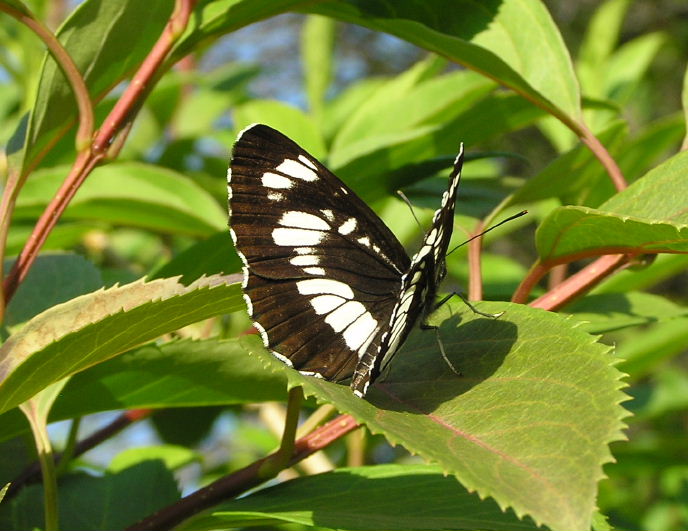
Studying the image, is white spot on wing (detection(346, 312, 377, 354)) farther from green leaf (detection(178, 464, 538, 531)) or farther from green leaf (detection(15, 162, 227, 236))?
green leaf (detection(15, 162, 227, 236))

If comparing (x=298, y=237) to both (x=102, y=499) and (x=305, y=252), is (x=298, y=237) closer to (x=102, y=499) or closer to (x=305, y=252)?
(x=305, y=252)

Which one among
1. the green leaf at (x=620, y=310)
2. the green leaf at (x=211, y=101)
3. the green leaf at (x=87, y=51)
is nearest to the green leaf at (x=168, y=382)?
the green leaf at (x=87, y=51)

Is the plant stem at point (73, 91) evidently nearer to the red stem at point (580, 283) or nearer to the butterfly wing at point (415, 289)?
the butterfly wing at point (415, 289)

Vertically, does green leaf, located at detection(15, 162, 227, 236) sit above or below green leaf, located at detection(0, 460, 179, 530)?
above

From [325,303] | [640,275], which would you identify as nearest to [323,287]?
[325,303]

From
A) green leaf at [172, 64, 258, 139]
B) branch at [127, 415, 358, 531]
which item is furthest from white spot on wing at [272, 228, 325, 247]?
green leaf at [172, 64, 258, 139]

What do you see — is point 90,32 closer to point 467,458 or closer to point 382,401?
point 382,401
